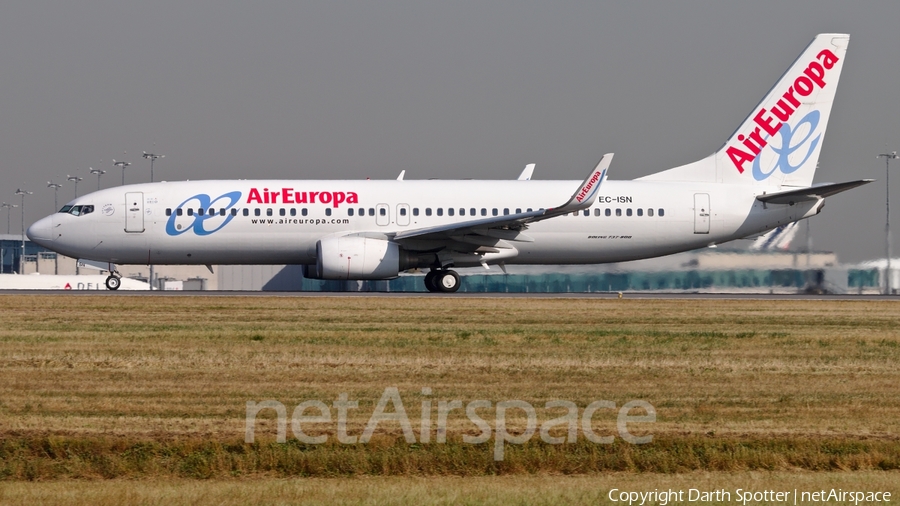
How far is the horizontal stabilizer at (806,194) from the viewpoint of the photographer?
34.2 m

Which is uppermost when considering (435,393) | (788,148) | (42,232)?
(788,148)

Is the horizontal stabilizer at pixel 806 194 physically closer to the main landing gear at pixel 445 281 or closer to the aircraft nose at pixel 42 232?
the main landing gear at pixel 445 281

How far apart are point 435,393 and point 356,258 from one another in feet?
64.0

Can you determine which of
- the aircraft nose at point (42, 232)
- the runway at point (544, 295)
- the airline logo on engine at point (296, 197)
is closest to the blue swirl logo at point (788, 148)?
the runway at point (544, 295)

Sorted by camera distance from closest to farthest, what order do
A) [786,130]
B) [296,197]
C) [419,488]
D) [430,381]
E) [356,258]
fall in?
[419,488]
[430,381]
[356,258]
[296,197]
[786,130]

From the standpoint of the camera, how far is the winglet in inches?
1294

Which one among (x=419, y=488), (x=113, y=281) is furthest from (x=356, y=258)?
(x=419, y=488)

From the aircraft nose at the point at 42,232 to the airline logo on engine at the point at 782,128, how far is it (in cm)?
2137

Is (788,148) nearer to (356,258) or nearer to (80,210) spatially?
(356,258)

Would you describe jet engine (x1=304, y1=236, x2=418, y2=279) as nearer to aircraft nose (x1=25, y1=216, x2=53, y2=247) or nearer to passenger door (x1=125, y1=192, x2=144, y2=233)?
passenger door (x1=125, y1=192, x2=144, y2=233)

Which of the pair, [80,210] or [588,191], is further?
[80,210]

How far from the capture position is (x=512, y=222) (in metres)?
33.6

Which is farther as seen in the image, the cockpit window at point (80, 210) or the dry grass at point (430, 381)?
the cockpit window at point (80, 210)

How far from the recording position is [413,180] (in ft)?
120
